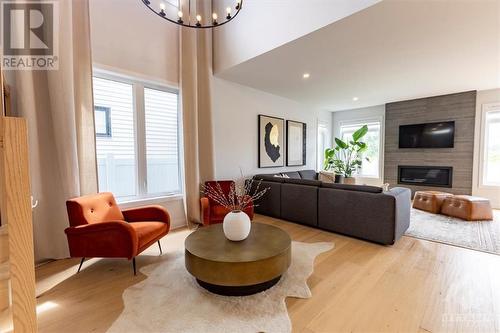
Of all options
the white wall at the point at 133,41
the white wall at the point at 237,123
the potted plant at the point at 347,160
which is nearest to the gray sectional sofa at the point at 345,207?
the white wall at the point at 237,123

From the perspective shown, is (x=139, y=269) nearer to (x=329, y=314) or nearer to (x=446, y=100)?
(x=329, y=314)

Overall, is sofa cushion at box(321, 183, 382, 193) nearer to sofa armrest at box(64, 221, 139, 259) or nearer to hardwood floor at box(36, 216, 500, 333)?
hardwood floor at box(36, 216, 500, 333)

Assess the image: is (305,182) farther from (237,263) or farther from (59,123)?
(59,123)

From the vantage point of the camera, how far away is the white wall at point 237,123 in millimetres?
4328

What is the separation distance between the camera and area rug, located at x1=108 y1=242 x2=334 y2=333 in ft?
5.29

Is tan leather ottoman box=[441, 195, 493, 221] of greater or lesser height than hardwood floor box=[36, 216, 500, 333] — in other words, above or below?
above

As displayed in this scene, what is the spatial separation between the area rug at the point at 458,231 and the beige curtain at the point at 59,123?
464 cm

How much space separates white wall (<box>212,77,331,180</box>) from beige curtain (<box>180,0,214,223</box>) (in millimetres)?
313

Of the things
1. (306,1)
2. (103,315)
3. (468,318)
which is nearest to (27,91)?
(103,315)

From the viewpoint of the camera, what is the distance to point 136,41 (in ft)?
10.9

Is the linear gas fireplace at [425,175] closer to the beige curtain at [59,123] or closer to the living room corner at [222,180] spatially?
the living room corner at [222,180]

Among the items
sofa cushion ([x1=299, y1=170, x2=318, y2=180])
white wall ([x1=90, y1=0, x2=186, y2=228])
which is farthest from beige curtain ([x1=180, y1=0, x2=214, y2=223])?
sofa cushion ([x1=299, y1=170, x2=318, y2=180])

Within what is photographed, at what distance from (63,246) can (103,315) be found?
57.0 inches

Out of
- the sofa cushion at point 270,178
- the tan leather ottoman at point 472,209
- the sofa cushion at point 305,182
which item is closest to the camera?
the sofa cushion at point 305,182
